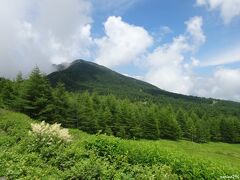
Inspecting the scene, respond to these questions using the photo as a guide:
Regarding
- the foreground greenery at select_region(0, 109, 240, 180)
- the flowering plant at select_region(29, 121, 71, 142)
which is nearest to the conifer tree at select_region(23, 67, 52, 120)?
the foreground greenery at select_region(0, 109, 240, 180)

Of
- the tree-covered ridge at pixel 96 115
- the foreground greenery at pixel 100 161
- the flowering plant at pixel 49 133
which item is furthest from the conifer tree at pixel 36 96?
the flowering plant at pixel 49 133

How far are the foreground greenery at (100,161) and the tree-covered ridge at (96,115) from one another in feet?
120

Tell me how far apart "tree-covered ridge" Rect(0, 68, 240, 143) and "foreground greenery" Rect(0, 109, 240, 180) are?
36.7 m

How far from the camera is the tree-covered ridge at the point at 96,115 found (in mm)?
54719

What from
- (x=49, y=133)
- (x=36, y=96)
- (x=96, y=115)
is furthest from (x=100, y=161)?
(x=96, y=115)

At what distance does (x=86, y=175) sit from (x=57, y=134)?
6.59 m

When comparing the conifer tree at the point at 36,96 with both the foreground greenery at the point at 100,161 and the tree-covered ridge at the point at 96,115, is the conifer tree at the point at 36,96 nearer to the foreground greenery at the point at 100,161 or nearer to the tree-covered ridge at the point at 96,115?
the tree-covered ridge at the point at 96,115

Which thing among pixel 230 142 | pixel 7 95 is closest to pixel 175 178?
pixel 7 95

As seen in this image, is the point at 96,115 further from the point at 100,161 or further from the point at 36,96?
the point at 100,161

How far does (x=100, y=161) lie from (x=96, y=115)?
221 ft

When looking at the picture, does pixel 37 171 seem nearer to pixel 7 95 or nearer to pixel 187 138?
pixel 7 95

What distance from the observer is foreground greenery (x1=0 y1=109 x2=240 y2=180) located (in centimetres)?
1160

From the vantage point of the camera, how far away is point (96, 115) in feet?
262

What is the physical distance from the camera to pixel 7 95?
67.7 meters
